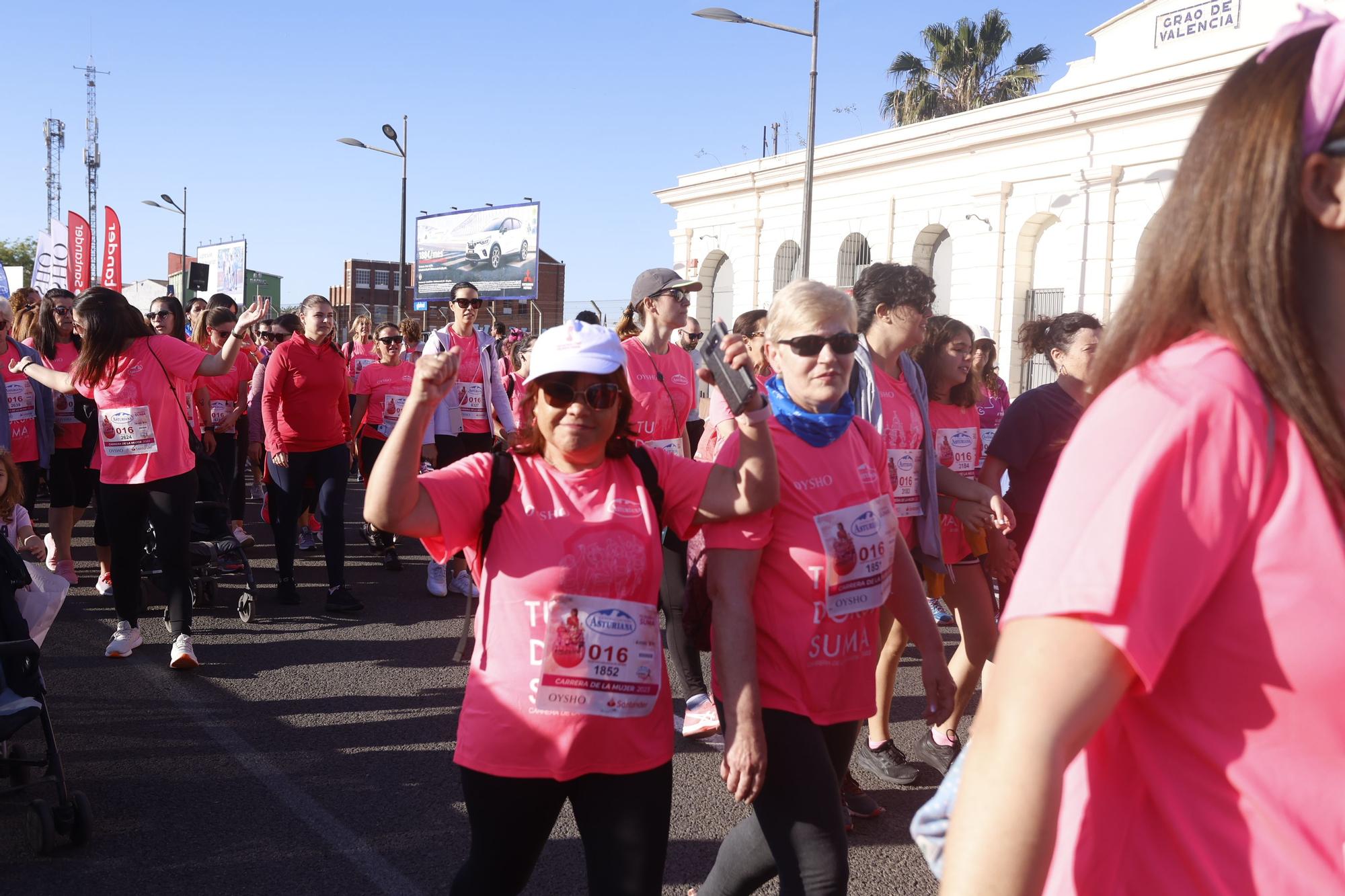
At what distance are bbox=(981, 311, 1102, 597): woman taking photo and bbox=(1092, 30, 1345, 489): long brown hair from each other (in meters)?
3.64

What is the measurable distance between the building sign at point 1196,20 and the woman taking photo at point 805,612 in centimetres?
1955

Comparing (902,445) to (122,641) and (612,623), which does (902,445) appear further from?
(122,641)

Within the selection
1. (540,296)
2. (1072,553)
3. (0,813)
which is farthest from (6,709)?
(540,296)

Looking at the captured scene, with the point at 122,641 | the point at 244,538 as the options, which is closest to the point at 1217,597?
the point at 122,641

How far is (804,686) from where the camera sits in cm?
286

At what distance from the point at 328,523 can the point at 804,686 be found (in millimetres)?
5687

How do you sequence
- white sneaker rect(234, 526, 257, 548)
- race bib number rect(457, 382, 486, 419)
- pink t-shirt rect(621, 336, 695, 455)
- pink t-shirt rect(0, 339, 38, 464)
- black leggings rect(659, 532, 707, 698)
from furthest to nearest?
white sneaker rect(234, 526, 257, 548), race bib number rect(457, 382, 486, 419), pink t-shirt rect(0, 339, 38, 464), pink t-shirt rect(621, 336, 695, 455), black leggings rect(659, 532, 707, 698)

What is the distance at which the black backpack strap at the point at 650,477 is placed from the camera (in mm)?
2799

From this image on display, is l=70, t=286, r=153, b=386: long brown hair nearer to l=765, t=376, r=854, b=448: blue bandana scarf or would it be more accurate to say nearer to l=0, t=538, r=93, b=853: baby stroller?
l=0, t=538, r=93, b=853: baby stroller

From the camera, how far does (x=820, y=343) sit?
3080 mm

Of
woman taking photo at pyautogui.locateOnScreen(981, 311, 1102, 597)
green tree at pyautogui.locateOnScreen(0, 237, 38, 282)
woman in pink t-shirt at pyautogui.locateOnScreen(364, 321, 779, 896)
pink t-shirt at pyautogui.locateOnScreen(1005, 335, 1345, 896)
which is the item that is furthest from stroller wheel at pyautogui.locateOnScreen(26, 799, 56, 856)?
green tree at pyautogui.locateOnScreen(0, 237, 38, 282)

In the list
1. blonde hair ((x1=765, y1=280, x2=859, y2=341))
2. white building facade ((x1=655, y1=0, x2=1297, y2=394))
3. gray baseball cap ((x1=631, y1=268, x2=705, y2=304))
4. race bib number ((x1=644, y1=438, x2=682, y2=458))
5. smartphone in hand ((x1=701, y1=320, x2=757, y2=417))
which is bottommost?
race bib number ((x1=644, y1=438, x2=682, y2=458))

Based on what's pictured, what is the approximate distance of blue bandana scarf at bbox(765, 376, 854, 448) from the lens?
9.99 ft

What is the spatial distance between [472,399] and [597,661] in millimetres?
6090
